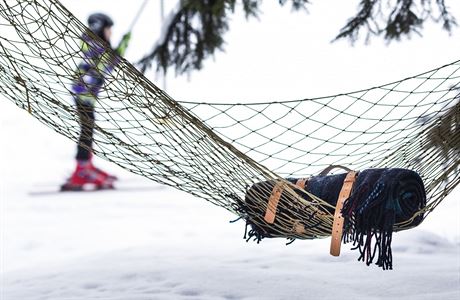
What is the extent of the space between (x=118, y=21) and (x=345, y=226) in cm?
939

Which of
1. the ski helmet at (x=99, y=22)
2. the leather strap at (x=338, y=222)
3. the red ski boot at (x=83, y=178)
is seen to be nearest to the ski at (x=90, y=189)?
the red ski boot at (x=83, y=178)

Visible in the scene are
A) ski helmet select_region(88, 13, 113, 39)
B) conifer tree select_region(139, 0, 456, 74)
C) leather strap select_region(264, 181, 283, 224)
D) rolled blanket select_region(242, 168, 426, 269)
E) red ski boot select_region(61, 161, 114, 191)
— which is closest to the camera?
rolled blanket select_region(242, 168, 426, 269)

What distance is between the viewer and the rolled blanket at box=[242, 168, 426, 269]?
1749 millimetres

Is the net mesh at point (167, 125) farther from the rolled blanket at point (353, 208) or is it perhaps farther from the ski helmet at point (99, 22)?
the ski helmet at point (99, 22)

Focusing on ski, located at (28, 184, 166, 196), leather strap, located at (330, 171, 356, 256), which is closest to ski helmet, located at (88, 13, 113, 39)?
ski, located at (28, 184, 166, 196)

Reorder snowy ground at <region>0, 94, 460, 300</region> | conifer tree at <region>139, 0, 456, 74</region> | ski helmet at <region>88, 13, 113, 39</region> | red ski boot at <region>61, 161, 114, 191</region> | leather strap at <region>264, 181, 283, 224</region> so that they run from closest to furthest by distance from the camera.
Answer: leather strap at <region>264, 181, 283, 224</region> < snowy ground at <region>0, 94, 460, 300</region> < conifer tree at <region>139, 0, 456, 74</region> < ski helmet at <region>88, 13, 113, 39</region> < red ski boot at <region>61, 161, 114, 191</region>

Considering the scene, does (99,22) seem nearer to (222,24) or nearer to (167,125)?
(222,24)

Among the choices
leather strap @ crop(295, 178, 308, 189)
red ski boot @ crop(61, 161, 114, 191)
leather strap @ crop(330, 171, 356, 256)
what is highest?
red ski boot @ crop(61, 161, 114, 191)

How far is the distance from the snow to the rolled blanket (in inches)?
18.4

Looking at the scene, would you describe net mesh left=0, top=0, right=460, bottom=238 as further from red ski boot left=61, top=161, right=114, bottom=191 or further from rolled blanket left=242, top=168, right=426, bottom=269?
red ski boot left=61, top=161, right=114, bottom=191

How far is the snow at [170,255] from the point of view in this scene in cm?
238

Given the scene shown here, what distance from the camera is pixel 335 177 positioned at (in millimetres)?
1899

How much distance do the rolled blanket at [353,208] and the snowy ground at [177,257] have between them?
1.53ft

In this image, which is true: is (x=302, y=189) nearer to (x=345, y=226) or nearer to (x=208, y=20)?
(x=345, y=226)
